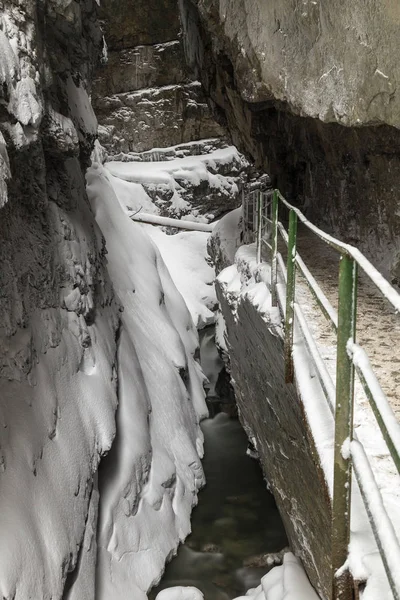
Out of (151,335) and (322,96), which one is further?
(151,335)

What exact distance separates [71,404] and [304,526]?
2.54 m

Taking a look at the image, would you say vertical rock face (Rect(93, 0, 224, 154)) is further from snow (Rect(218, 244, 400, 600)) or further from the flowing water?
snow (Rect(218, 244, 400, 600))

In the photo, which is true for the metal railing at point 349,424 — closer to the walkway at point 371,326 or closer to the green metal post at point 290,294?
the walkway at point 371,326

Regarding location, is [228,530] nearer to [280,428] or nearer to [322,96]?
[280,428]

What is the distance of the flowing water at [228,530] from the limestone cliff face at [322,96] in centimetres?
382

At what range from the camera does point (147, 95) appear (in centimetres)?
2680

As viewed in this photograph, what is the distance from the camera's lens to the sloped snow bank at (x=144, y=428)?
222 inches

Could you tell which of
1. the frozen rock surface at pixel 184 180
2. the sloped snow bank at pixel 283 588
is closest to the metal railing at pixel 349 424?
the sloped snow bank at pixel 283 588

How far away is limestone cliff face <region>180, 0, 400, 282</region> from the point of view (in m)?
4.39

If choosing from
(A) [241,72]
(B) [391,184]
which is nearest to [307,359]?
(B) [391,184]

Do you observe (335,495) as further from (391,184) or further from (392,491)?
(391,184)

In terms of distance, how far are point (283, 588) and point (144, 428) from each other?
2971mm

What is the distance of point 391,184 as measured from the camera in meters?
6.39

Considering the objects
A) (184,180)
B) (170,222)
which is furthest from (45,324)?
(184,180)
